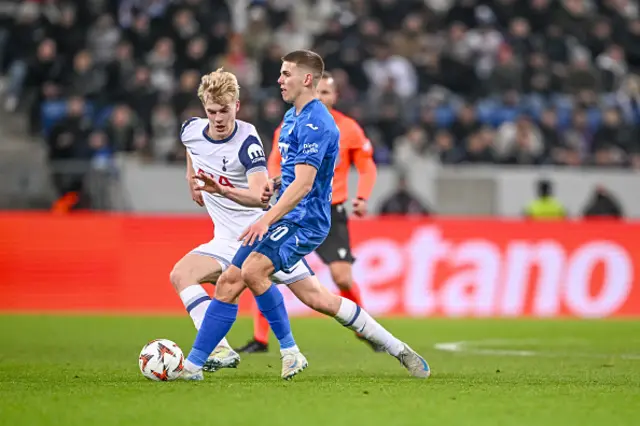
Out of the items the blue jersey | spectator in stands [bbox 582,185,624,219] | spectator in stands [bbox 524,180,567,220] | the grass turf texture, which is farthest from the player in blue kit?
spectator in stands [bbox 582,185,624,219]

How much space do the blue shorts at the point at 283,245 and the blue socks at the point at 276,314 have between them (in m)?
0.44

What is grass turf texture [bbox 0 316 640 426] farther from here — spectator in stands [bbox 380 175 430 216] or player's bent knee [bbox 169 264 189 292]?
spectator in stands [bbox 380 175 430 216]

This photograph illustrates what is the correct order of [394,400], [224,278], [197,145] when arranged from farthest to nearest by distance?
[197,145] → [224,278] → [394,400]

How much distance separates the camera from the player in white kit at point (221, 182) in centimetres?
870

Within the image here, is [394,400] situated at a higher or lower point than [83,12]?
lower

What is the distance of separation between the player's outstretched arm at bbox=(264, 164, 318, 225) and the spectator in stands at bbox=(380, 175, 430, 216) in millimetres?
11374

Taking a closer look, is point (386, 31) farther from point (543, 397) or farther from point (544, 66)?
point (543, 397)

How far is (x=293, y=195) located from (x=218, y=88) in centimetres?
122

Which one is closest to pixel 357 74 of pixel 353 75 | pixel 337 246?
pixel 353 75

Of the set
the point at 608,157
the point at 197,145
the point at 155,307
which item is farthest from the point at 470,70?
the point at 197,145

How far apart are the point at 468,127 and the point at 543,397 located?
1428 cm

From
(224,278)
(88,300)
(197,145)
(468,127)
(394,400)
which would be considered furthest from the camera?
(468,127)

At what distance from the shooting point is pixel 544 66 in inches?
933

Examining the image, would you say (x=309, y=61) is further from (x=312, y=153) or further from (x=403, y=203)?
(x=403, y=203)
